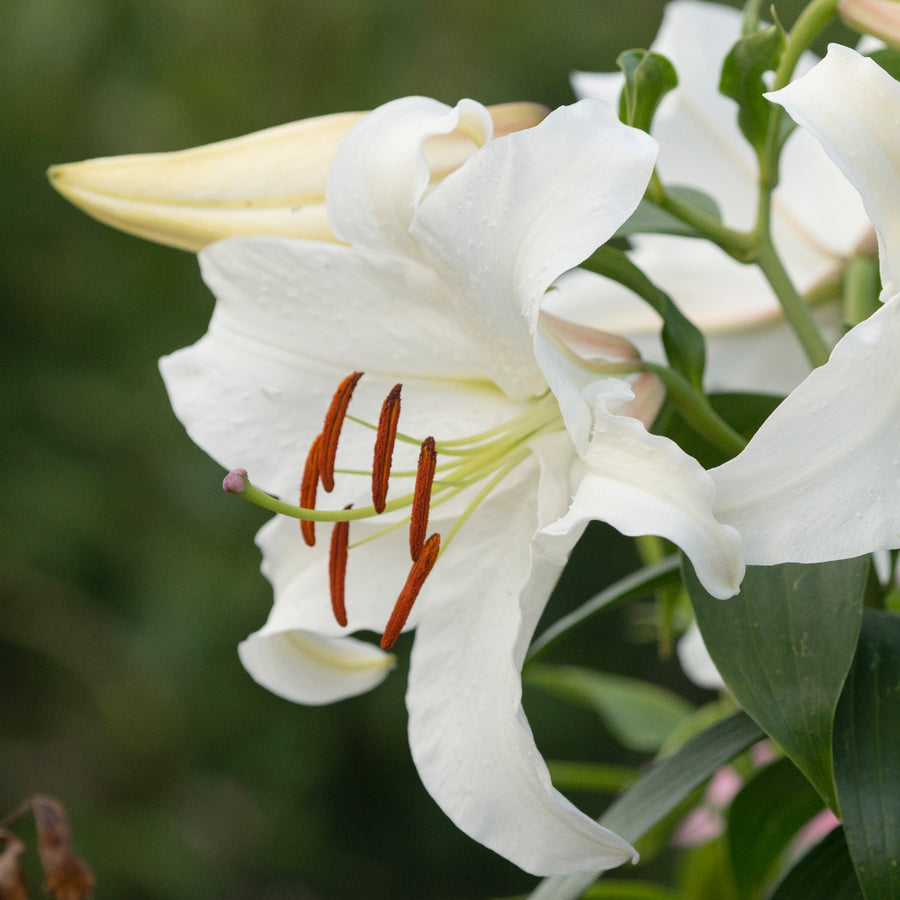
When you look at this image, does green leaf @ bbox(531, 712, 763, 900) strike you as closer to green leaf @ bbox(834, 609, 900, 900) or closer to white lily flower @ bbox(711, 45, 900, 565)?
green leaf @ bbox(834, 609, 900, 900)

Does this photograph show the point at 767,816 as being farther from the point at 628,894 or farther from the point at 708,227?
the point at 708,227

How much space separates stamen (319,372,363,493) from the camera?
1.23 ft

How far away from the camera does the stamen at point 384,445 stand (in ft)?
1.20

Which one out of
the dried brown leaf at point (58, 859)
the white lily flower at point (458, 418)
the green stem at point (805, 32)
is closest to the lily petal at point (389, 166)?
the white lily flower at point (458, 418)

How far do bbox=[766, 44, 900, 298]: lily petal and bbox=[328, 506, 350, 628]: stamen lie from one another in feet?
0.60

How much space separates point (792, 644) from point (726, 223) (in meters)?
0.23

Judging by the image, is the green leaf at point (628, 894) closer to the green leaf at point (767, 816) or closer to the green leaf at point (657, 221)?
the green leaf at point (767, 816)

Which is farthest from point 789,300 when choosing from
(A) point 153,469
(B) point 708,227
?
(A) point 153,469

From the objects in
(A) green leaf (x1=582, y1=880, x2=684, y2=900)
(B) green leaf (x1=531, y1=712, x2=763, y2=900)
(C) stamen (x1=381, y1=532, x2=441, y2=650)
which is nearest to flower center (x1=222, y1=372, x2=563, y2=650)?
(C) stamen (x1=381, y1=532, x2=441, y2=650)

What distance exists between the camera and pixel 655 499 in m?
0.27

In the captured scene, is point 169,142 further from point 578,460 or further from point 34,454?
point 578,460

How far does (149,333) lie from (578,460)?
5.62 feet

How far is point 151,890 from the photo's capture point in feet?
6.19

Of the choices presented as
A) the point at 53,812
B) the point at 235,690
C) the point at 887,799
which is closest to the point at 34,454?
the point at 235,690
